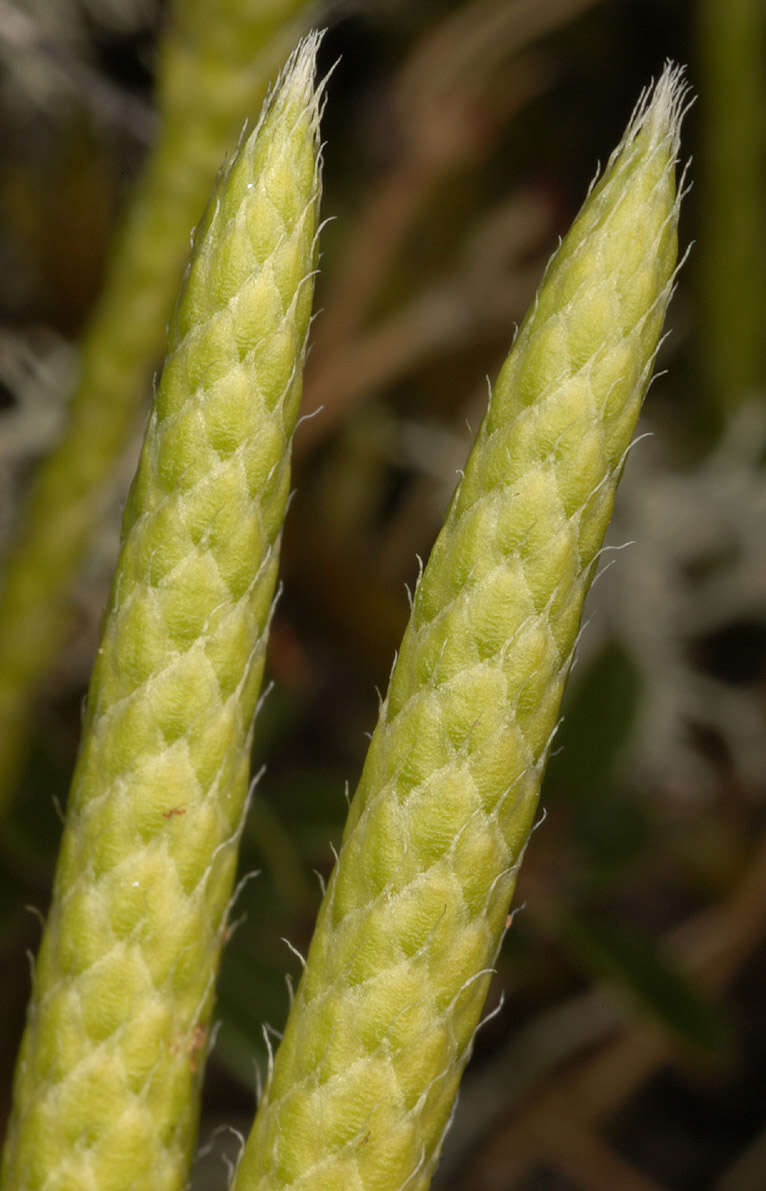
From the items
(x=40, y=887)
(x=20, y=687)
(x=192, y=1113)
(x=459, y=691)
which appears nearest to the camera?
(x=459, y=691)

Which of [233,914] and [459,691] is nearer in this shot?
[459,691]

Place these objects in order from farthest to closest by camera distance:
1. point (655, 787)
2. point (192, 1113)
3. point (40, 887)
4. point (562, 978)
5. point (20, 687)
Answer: point (655, 787), point (562, 978), point (40, 887), point (20, 687), point (192, 1113)

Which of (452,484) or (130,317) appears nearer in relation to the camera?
(130,317)

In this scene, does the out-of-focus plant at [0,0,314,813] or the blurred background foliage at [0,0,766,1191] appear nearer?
the out-of-focus plant at [0,0,314,813]

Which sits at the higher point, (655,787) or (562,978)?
(655,787)

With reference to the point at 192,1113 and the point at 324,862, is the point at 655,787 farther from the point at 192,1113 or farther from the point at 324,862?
the point at 192,1113

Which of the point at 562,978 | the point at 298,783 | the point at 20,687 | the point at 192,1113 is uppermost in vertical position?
the point at 20,687

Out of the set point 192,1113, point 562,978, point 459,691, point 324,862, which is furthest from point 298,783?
point 459,691

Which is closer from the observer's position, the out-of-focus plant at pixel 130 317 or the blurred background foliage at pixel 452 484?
the out-of-focus plant at pixel 130 317
